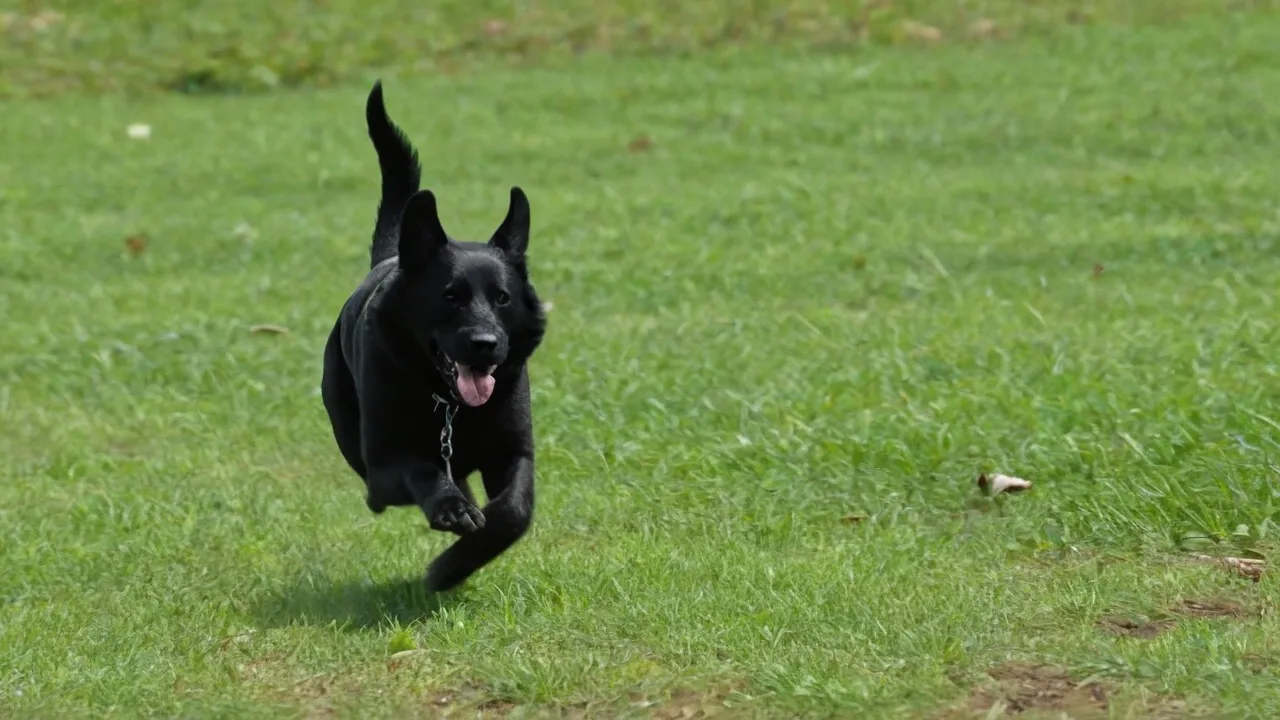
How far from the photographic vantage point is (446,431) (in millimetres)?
5402

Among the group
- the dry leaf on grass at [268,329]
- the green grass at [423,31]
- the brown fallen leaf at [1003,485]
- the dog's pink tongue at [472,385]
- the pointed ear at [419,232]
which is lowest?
the green grass at [423,31]

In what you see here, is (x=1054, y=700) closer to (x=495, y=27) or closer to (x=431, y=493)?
(x=431, y=493)

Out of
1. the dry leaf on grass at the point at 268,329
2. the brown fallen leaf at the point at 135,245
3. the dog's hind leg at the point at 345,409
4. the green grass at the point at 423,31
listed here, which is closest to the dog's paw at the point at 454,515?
the dog's hind leg at the point at 345,409

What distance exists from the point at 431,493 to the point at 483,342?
19.4 inches

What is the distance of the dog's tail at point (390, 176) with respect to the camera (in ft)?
21.0

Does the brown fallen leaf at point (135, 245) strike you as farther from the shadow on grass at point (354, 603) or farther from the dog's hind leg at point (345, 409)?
the shadow on grass at point (354, 603)

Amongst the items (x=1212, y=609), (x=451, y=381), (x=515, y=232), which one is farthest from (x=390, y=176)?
(x=1212, y=609)

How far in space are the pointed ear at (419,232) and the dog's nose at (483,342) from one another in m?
0.41

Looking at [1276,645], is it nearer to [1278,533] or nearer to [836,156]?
[1278,533]

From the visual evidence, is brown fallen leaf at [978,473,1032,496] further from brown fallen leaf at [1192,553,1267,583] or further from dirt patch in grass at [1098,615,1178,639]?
dirt patch in grass at [1098,615,1178,639]

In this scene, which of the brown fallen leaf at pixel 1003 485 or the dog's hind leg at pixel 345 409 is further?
the brown fallen leaf at pixel 1003 485

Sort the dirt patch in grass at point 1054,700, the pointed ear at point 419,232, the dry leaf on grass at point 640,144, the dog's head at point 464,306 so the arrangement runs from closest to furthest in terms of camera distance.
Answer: the dirt patch in grass at point 1054,700
the dog's head at point 464,306
the pointed ear at point 419,232
the dry leaf on grass at point 640,144

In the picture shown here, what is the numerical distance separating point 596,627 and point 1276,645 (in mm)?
1751

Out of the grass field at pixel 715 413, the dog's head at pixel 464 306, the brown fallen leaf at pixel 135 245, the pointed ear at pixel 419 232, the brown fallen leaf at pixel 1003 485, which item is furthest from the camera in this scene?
the brown fallen leaf at pixel 135 245
